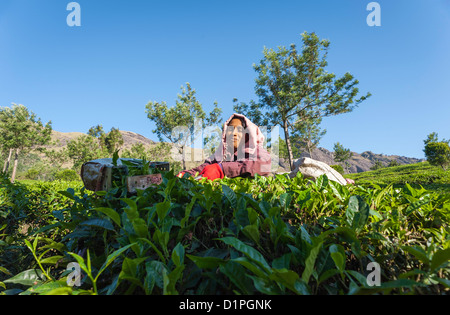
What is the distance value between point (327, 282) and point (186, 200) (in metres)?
0.84

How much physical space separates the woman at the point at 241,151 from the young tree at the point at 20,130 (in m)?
29.5

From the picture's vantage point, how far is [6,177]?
2990 millimetres

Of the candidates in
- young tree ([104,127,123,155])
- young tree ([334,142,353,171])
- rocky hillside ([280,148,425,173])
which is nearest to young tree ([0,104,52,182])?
young tree ([104,127,123,155])

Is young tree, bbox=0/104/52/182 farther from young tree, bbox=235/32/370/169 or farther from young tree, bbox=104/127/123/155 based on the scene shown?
young tree, bbox=235/32/370/169

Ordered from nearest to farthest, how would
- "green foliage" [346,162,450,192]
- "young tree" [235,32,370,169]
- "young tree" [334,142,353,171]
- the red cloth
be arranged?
the red cloth < "green foliage" [346,162,450,192] < "young tree" [235,32,370,169] < "young tree" [334,142,353,171]

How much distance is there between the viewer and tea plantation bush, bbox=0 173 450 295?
62 centimetres

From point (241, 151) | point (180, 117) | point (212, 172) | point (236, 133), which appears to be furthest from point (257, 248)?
point (180, 117)

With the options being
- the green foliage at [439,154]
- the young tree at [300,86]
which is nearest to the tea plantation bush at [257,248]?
the young tree at [300,86]

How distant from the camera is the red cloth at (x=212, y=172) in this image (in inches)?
118

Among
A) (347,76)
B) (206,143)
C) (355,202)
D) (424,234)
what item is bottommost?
(424,234)

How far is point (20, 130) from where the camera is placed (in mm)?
23891

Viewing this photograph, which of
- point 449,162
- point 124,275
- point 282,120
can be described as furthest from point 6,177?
point 449,162

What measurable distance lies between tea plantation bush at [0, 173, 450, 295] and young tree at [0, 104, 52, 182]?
31421mm
